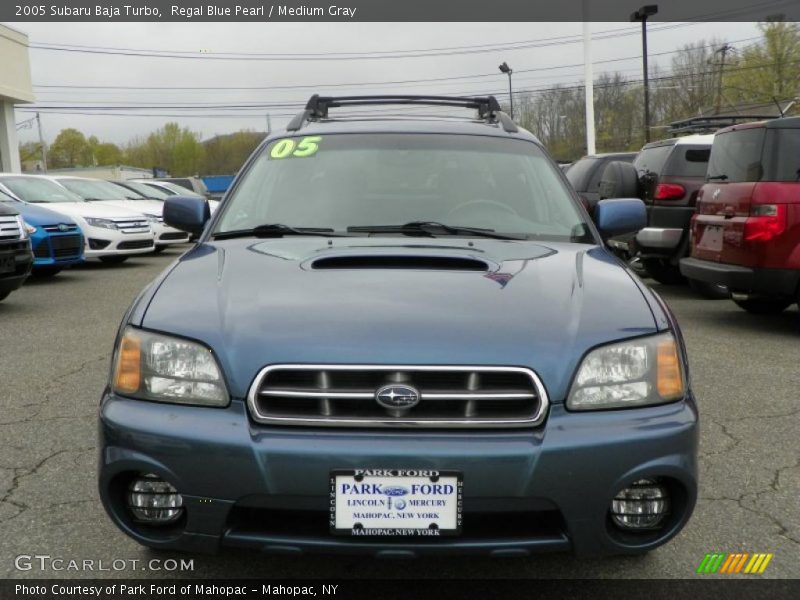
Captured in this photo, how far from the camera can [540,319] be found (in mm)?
2471

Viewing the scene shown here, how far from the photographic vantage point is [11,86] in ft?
104

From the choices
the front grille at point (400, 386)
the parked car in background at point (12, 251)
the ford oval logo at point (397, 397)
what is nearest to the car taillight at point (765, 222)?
the front grille at point (400, 386)

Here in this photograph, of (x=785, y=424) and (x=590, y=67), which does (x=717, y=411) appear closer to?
(x=785, y=424)

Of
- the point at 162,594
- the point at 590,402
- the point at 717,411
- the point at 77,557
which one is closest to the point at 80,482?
the point at 77,557

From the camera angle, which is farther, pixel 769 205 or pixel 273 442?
pixel 769 205

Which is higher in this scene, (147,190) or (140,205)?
(147,190)

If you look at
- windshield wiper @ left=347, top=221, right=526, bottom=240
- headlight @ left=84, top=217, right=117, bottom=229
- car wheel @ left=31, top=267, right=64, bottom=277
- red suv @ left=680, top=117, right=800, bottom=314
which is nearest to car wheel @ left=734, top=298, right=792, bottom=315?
red suv @ left=680, top=117, right=800, bottom=314

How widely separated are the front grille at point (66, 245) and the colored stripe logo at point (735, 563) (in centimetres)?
989

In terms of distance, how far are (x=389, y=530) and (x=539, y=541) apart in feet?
1.33

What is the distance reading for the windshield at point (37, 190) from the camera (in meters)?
13.0

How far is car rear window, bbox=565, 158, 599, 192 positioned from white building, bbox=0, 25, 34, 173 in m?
25.3

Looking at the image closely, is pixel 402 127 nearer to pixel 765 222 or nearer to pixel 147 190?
pixel 765 222
